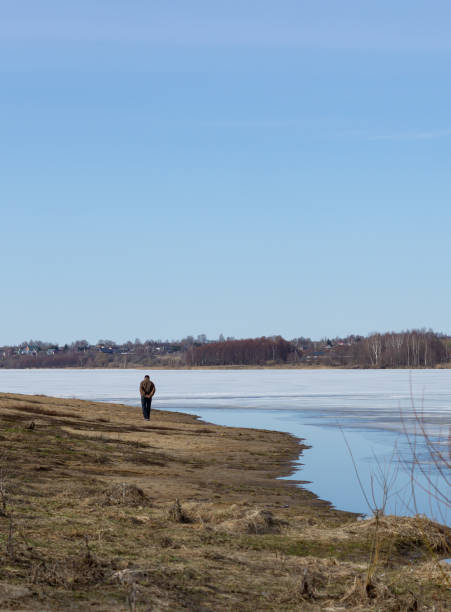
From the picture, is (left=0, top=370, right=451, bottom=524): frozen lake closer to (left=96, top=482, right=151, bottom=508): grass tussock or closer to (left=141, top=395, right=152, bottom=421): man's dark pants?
(left=96, top=482, right=151, bottom=508): grass tussock

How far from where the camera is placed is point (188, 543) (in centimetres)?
1106

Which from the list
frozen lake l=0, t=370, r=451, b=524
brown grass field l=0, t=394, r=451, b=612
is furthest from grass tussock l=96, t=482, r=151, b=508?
frozen lake l=0, t=370, r=451, b=524

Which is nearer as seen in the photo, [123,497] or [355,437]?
[123,497]

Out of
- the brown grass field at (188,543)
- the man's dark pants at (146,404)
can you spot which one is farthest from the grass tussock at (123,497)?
the man's dark pants at (146,404)

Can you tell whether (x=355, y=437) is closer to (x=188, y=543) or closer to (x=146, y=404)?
(x=146, y=404)

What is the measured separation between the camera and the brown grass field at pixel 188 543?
8320mm

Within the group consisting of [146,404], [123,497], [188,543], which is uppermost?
[146,404]

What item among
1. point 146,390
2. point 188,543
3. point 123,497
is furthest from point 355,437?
point 188,543

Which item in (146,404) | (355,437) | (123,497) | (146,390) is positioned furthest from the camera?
(146,404)

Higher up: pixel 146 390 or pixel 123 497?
pixel 146 390

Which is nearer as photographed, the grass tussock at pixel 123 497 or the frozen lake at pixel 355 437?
the grass tussock at pixel 123 497

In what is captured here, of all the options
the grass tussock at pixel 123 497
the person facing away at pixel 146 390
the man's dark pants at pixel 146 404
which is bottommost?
the grass tussock at pixel 123 497

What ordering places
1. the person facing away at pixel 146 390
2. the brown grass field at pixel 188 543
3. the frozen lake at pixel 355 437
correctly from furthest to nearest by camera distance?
1. the person facing away at pixel 146 390
2. the frozen lake at pixel 355 437
3. the brown grass field at pixel 188 543

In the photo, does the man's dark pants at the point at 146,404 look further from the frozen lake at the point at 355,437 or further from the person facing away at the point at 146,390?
the frozen lake at the point at 355,437
